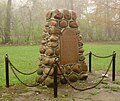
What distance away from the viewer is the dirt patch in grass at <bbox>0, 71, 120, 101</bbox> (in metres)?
5.82

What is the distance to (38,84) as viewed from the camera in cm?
687

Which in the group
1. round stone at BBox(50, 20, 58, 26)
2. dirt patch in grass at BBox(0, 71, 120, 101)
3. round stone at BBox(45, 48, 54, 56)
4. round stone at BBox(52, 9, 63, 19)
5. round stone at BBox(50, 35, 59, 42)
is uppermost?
round stone at BBox(52, 9, 63, 19)

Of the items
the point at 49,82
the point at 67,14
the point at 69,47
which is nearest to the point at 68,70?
the point at 69,47

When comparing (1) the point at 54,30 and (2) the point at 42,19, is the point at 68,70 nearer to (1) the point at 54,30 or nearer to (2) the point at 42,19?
(1) the point at 54,30

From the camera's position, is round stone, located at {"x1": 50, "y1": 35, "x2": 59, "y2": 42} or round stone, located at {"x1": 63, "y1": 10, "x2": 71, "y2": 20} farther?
round stone, located at {"x1": 63, "y1": 10, "x2": 71, "y2": 20}

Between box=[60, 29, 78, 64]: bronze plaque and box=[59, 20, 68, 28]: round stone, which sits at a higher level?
box=[59, 20, 68, 28]: round stone

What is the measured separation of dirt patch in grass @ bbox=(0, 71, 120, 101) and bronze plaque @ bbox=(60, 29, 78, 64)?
710 millimetres

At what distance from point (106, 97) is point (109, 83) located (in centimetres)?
154

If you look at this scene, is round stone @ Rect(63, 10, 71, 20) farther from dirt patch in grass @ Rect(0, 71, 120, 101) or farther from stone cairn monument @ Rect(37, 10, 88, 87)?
dirt patch in grass @ Rect(0, 71, 120, 101)

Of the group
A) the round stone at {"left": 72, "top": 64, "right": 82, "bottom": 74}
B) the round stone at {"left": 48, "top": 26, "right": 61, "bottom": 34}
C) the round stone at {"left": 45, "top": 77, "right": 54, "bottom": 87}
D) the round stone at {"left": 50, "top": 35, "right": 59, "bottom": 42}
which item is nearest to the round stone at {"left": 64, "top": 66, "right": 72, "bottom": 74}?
the round stone at {"left": 72, "top": 64, "right": 82, "bottom": 74}

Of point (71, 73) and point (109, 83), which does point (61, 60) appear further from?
point (109, 83)

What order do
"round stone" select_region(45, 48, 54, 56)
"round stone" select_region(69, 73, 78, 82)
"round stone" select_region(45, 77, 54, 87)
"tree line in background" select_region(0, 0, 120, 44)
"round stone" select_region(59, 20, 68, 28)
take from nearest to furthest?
"round stone" select_region(45, 77, 54, 87) → "round stone" select_region(45, 48, 54, 56) → "round stone" select_region(59, 20, 68, 28) → "round stone" select_region(69, 73, 78, 82) → "tree line in background" select_region(0, 0, 120, 44)

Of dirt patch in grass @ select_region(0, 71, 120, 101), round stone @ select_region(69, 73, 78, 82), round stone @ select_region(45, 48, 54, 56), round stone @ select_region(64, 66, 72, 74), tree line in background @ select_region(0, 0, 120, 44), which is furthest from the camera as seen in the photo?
tree line in background @ select_region(0, 0, 120, 44)

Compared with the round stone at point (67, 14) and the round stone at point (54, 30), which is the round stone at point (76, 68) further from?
the round stone at point (67, 14)
